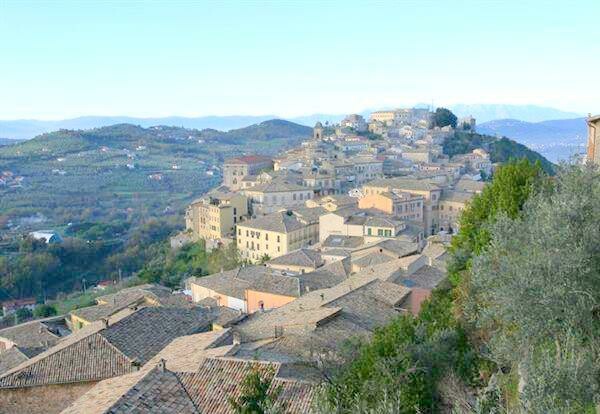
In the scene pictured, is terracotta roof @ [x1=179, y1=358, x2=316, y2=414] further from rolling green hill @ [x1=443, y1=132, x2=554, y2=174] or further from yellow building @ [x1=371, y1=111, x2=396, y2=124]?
yellow building @ [x1=371, y1=111, x2=396, y2=124]

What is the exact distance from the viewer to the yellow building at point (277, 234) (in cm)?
5050

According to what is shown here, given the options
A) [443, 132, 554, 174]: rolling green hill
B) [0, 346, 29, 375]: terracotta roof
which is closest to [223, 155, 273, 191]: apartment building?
[443, 132, 554, 174]: rolling green hill

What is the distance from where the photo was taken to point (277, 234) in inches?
1992

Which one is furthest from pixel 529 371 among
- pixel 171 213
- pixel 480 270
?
pixel 171 213

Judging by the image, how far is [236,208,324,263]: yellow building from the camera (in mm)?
50500

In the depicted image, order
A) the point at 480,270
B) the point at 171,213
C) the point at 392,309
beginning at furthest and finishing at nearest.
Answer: the point at 171,213
the point at 392,309
the point at 480,270

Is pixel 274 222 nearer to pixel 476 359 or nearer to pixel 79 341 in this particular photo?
pixel 79 341

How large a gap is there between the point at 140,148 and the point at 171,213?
6731 cm

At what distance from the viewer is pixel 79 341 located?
755 inches

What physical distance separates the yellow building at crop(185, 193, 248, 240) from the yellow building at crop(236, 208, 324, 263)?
659 cm

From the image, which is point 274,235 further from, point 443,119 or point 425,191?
point 443,119

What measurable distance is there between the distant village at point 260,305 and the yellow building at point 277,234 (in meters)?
0.13

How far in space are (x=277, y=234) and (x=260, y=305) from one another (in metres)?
19.5

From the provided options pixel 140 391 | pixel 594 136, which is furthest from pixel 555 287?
pixel 594 136
